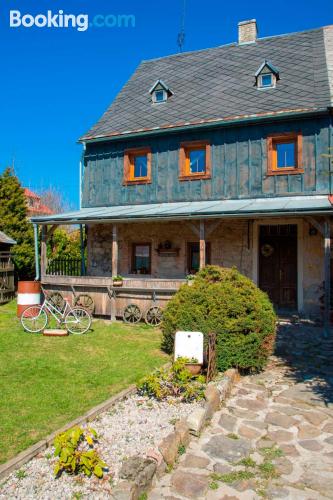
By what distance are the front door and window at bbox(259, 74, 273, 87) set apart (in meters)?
5.24

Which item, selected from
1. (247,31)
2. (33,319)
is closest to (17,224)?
(33,319)

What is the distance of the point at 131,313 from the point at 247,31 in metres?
13.6

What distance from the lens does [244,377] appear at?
6934 millimetres

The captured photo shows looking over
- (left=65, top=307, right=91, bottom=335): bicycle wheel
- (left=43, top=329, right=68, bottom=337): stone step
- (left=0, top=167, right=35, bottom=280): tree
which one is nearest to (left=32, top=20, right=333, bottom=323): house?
(left=65, top=307, right=91, bottom=335): bicycle wheel

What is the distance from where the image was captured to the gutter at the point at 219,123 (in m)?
12.4

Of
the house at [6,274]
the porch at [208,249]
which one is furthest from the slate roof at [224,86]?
the house at [6,274]

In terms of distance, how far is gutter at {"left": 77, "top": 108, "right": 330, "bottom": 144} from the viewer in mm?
12391

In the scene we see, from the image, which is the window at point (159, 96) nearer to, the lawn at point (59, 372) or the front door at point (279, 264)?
the front door at point (279, 264)

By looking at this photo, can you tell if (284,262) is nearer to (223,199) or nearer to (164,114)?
(223,199)

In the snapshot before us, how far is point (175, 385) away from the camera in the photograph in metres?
5.94

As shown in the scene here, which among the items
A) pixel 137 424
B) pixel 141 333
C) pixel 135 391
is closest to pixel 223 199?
pixel 141 333

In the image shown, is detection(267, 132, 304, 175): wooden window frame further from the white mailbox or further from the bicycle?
the white mailbox

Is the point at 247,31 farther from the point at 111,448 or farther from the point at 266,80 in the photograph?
the point at 111,448

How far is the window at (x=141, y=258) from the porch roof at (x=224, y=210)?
1.63 m
